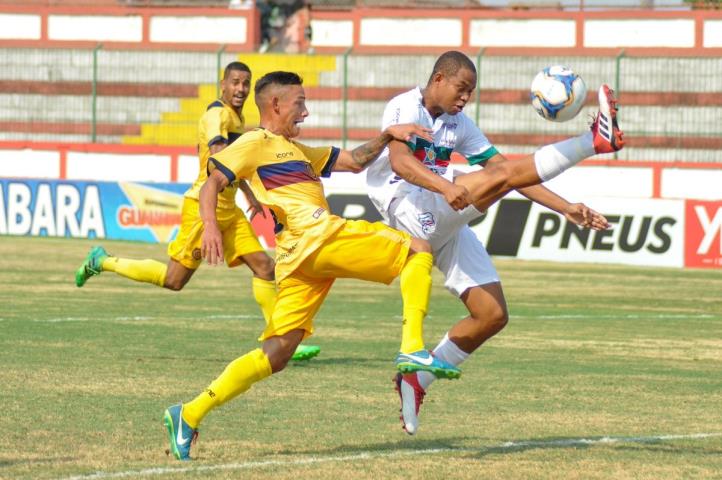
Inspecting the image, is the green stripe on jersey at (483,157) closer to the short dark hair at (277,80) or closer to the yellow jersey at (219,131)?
the short dark hair at (277,80)

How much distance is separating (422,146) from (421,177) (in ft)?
1.83

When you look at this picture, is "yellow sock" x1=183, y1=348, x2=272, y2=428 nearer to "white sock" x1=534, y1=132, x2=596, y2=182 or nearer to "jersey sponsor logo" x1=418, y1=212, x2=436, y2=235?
"jersey sponsor logo" x1=418, y1=212, x2=436, y2=235

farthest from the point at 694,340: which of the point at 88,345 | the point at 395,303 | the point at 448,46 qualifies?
the point at 448,46

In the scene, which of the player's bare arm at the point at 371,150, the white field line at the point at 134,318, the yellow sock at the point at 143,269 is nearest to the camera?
the player's bare arm at the point at 371,150

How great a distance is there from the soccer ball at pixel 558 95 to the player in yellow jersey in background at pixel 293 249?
1185 mm

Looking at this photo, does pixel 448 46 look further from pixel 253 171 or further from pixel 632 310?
pixel 253 171

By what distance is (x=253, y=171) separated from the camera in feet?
28.2

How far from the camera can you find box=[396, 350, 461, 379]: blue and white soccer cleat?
8070 mm

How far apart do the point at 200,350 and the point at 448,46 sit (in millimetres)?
27726

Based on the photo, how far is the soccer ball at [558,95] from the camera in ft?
31.3

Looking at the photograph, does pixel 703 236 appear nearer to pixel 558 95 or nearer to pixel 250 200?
pixel 250 200

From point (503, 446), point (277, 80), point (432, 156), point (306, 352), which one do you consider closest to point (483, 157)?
point (432, 156)

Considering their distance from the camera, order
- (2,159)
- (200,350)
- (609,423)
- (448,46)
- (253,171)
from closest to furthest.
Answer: (253,171) → (609,423) → (200,350) → (2,159) → (448,46)

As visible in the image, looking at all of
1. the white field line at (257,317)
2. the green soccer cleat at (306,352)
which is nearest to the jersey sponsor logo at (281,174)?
the green soccer cleat at (306,352)
